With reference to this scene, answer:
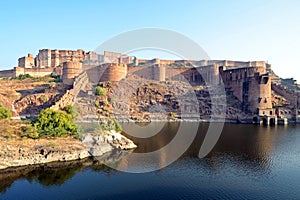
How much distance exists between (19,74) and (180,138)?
164 feet

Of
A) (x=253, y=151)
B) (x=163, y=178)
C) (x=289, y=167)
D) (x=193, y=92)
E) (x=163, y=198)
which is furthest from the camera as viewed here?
(x=193, y=92)

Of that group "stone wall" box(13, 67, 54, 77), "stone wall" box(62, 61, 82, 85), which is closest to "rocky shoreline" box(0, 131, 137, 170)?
"stone wall" box(62, 61, 82, 85)

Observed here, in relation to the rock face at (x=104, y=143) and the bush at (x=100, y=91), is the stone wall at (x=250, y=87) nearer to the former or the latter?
the bush at (x=100, y=91)

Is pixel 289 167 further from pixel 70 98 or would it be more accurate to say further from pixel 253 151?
pixel 70 98

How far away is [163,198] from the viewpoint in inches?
619

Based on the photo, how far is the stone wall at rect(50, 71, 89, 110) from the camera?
142 feet

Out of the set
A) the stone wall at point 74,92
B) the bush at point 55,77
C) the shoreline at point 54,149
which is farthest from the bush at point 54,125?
the bush at point 55,77

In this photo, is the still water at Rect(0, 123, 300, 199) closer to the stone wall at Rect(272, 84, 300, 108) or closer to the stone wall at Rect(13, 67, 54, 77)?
the stone wall at Rect(272, 84, 300, 108)

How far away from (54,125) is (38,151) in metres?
4.66

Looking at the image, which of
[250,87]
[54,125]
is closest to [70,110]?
[54,125]

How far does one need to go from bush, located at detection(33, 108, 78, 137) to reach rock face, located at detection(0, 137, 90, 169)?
3.61 ft

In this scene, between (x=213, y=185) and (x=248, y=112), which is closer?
(x=213, y=185)

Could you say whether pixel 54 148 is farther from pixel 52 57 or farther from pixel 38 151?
pixel 52 57

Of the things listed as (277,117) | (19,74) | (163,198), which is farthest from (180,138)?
(19,74)
